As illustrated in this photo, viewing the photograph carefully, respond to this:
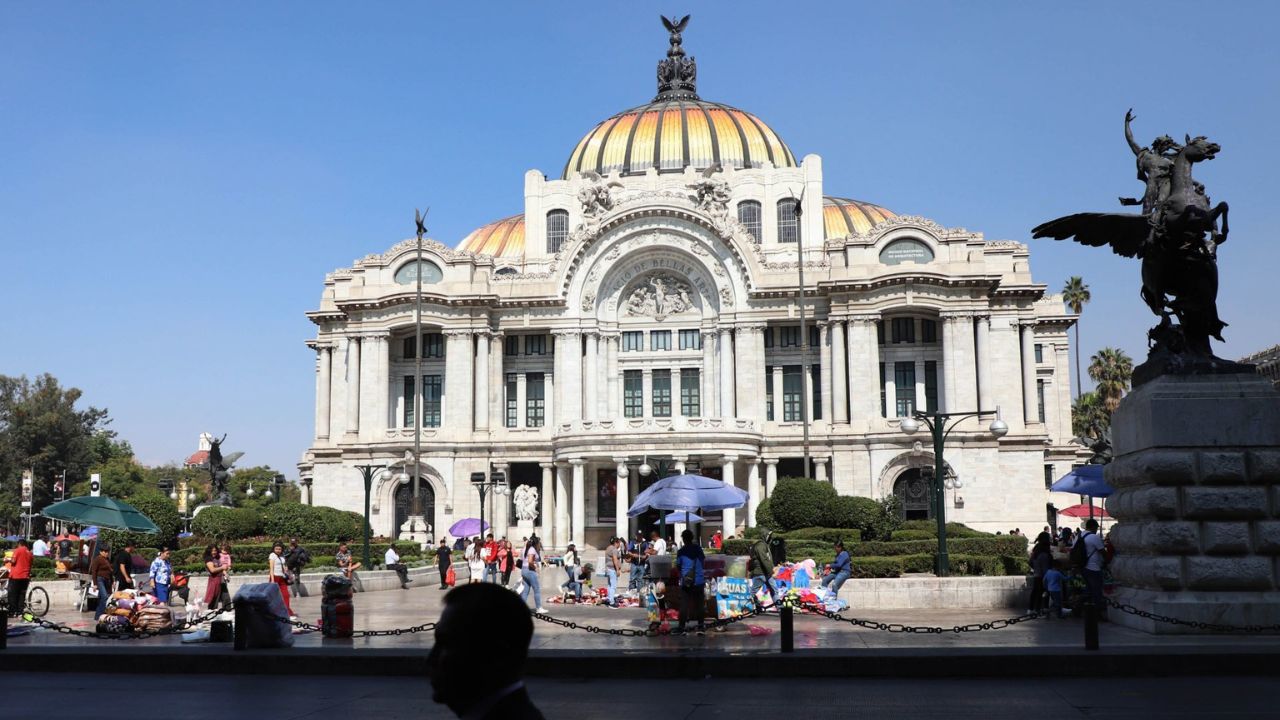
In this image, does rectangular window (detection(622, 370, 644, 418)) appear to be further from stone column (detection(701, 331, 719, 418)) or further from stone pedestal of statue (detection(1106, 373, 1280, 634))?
stone pedestal of statue (detection(1106, 373, 1280, 634))

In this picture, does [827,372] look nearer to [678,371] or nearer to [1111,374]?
[678,371]

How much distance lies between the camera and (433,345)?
68875 mm

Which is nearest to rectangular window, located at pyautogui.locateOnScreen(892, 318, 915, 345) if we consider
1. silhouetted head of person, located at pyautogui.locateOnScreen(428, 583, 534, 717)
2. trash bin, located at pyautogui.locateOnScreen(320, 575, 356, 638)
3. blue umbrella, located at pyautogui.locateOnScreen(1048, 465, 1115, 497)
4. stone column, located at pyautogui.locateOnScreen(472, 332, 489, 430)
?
stone column, located at pyautogui.locateOnScreen(472, 332, 489, 430)

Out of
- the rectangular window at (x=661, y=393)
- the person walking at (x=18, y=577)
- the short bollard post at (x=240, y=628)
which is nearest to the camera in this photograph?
the short bollard post at (x=240, y=628)

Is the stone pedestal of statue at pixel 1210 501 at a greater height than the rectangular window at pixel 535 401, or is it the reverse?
the rectangular window at pixel 535 401

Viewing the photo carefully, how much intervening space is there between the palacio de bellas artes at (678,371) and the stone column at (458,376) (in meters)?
0.13

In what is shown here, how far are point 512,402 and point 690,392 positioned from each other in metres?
10.6

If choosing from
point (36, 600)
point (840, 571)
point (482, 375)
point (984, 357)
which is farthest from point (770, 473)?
point (36, 600)

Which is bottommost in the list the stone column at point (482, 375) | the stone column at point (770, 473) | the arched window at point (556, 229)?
the stone column at point (770, 473)

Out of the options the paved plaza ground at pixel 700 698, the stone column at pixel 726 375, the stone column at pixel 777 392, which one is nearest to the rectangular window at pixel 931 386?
the stone column at pixel 777 392

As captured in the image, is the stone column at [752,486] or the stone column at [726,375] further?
the stone column at [726,375]

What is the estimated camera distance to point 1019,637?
1888cm

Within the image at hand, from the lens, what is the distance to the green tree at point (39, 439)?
95.9 meters

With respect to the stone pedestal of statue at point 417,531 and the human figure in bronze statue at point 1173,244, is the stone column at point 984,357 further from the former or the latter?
the human figure in bronze statue at point 1173,244
